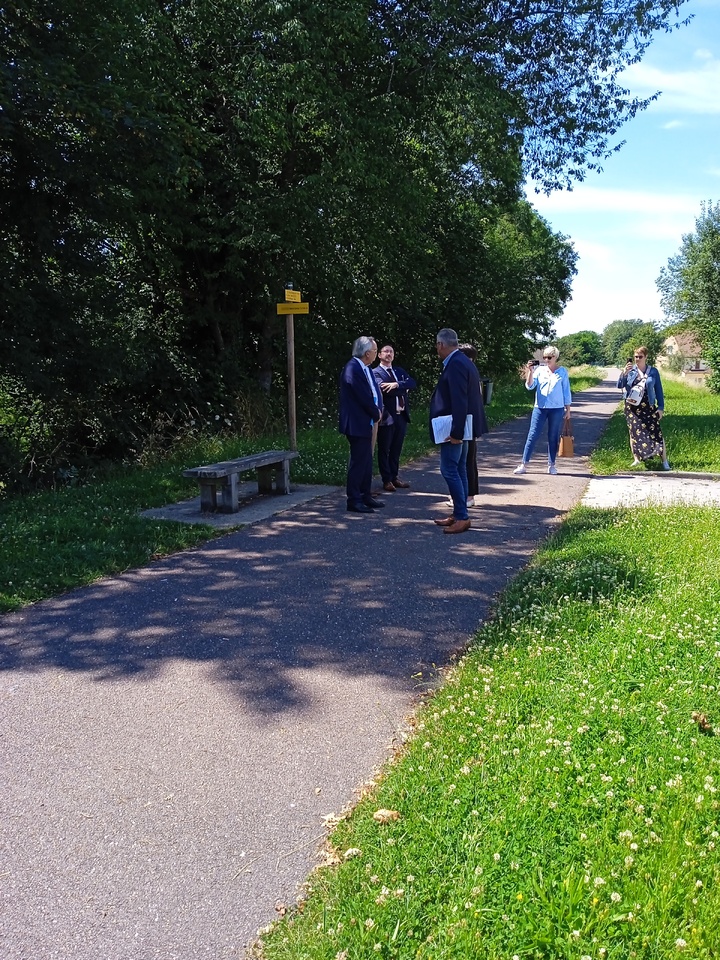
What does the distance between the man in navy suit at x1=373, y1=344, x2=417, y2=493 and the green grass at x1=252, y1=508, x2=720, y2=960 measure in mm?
5737

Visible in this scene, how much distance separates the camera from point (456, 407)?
794 centimetres

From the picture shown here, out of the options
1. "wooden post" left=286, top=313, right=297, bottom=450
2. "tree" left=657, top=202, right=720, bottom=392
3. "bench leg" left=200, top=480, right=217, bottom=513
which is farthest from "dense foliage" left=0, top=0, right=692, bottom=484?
"tree" left=657, top=202, right=720, bottom=392

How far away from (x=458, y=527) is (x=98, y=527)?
3593 mm

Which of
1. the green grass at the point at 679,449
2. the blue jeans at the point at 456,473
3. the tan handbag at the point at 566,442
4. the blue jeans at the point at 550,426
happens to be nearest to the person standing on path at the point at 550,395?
the blue jeans at the point at 550,426

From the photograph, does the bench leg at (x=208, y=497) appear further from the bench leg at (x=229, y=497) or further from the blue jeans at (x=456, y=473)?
the blue jeans at (x=456, y=473)

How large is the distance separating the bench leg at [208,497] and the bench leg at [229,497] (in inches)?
3.9

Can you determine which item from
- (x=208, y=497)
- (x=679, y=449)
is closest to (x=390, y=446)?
(x=208, y=497)

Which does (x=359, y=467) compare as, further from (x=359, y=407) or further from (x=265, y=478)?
(x=265, y=478)

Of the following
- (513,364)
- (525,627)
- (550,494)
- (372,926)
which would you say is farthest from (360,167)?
(513,364)

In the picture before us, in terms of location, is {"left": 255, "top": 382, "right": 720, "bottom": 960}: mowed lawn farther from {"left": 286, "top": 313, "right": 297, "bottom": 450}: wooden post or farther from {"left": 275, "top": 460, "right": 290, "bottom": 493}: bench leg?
{"left": 286, "top": 313, "right": 297, "bottom": 450}: wooden post

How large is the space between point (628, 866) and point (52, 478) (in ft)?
38.3

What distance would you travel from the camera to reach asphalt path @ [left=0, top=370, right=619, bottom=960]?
2.78 meters

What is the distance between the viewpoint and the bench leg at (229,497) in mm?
9320

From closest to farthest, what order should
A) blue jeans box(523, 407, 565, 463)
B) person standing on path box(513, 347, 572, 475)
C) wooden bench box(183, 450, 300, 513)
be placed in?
1. wooden bench box(183, 450, 300, 513)
2. person standing on path box(513, 347, 572, 475)
3. blue jeans box(523, 407, 565, 463)
